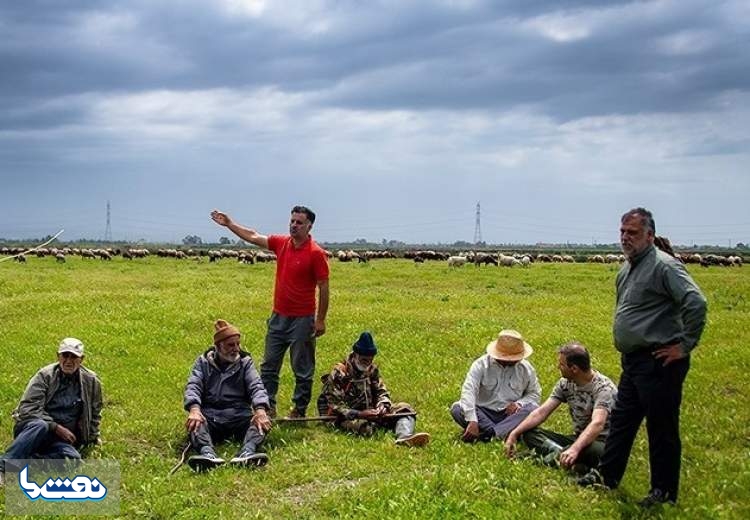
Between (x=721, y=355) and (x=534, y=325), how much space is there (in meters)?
5.19

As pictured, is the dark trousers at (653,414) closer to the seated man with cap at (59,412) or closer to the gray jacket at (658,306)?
the gray jacket at (658,306)

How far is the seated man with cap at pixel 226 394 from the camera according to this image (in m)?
9.56

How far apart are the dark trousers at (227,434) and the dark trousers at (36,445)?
1.39 m

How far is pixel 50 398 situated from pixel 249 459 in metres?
2.56

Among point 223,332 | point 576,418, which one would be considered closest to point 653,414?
point 576,418

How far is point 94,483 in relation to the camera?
329 inches

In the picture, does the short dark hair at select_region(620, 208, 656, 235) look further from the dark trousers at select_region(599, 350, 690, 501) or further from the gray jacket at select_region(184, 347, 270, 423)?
the gray jacket at select_region(184, 347, 270, 423)

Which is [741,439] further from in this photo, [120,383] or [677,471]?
[120,383]

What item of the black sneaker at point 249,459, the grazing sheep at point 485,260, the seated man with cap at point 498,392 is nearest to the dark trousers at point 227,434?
the black sneaker at point 249,459

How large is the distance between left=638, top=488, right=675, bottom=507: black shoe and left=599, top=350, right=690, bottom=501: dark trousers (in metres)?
0.04

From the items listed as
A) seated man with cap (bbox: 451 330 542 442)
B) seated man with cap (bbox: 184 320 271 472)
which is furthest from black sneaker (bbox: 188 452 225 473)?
seated man with cap (bbox: 451 330 542 442)

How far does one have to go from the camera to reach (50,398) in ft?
30.7

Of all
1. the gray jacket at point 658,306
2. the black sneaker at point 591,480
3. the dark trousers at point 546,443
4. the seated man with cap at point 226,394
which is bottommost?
the black sneaker at point 591,480

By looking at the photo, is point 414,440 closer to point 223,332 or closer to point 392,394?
point 223,332
